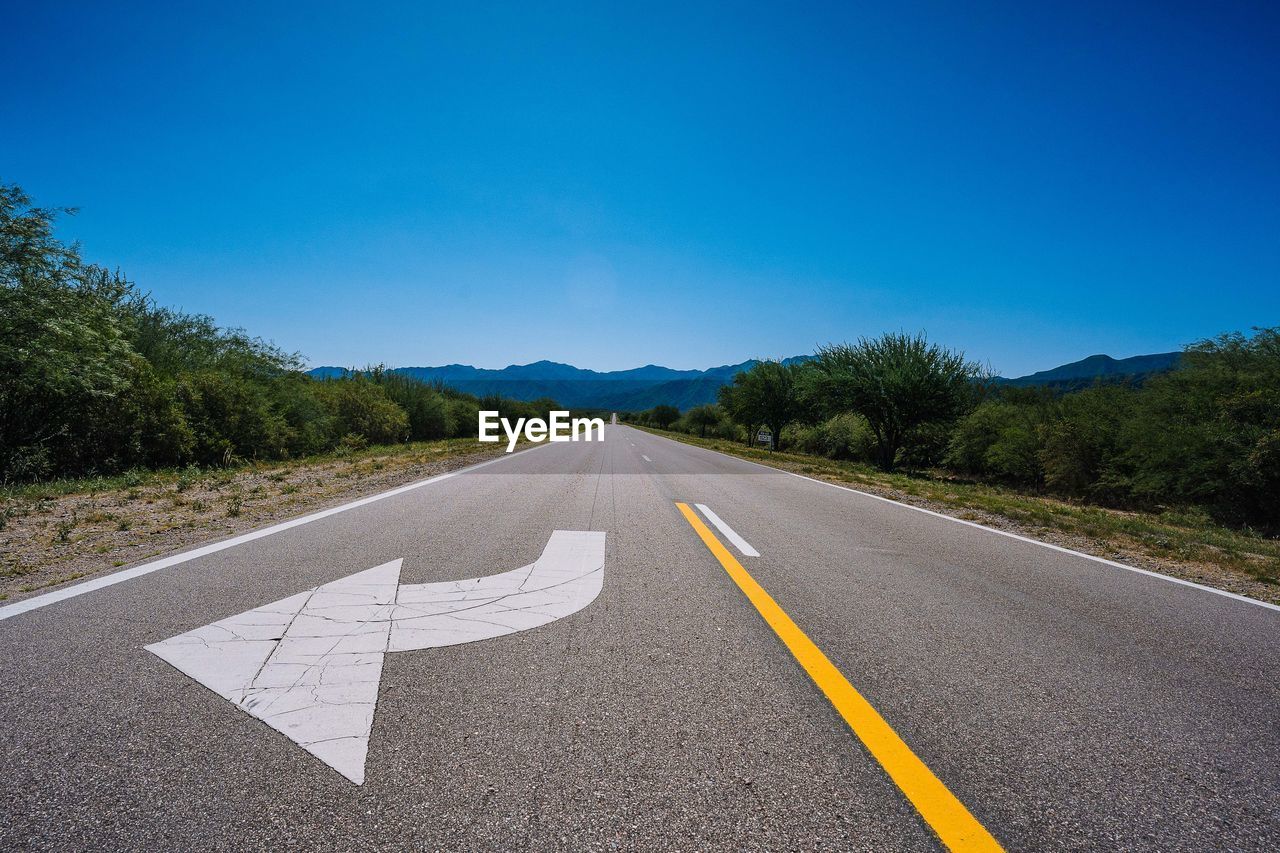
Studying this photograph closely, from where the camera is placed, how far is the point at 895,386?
2473cm

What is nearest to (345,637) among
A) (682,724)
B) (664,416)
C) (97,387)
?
(682,724)

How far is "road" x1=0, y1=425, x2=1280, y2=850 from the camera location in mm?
1625

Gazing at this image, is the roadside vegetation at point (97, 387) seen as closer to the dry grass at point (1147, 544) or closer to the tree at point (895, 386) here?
the dry grass at point (1147, 544)

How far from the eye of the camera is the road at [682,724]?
162 cm

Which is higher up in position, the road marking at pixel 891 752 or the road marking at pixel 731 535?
the road marking at pixel 891 752

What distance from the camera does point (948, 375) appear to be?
24969 mm

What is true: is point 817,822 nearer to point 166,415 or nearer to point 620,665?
point 620,665

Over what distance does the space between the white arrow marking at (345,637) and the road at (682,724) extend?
0.18ft

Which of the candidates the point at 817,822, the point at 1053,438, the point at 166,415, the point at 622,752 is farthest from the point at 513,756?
the point at 1053,438

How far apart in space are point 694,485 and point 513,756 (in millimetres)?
9597

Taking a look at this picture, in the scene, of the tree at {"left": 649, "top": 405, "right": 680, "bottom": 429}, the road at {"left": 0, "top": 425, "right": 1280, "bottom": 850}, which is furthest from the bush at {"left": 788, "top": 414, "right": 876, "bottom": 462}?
the tree at {"left": 649, "top": 405, "right": 680, "bottom": 429}

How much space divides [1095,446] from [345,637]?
23.8 metres

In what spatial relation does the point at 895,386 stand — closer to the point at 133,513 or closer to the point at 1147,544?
the point at 1147,544

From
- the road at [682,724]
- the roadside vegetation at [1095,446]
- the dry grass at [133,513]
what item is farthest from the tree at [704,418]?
the road at [682,724]
